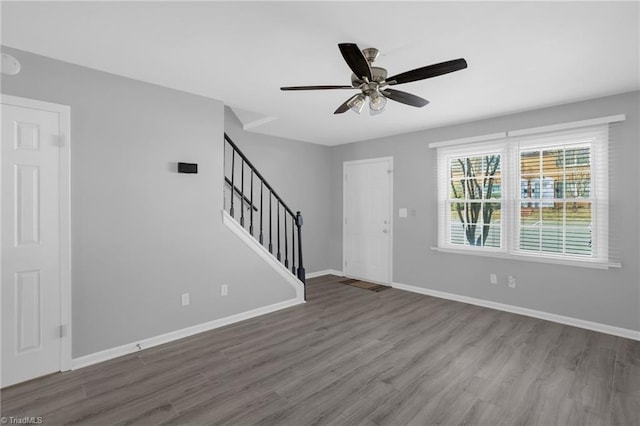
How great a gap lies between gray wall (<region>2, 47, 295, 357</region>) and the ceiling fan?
1605 mm

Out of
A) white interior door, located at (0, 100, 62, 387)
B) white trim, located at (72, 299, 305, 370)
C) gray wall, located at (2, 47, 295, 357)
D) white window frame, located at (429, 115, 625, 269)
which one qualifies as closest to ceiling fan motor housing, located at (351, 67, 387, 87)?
gray wall, located at (2, 47, 295, 357)

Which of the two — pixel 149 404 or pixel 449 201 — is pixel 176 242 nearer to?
pixel 149 404

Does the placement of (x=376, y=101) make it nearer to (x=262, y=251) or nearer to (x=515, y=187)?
(x=262, y=251)

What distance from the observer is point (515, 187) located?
4.13 meters

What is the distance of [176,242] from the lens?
333cm

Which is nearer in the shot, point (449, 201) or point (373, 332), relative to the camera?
point (373, 332)

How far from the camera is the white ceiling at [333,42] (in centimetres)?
199

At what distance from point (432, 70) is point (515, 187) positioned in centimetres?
278

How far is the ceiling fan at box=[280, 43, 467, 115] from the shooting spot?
2.00 meters

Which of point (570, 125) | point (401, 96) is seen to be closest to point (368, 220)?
point (570, 125)

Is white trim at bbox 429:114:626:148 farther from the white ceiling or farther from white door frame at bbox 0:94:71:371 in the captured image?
white door frame at bbox 0:94:71:371

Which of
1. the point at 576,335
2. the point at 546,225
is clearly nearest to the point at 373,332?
the point at 576,335

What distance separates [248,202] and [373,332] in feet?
8.93

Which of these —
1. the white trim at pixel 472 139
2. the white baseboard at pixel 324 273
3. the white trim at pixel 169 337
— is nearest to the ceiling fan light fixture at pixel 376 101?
the white trim at pixel 472 139
